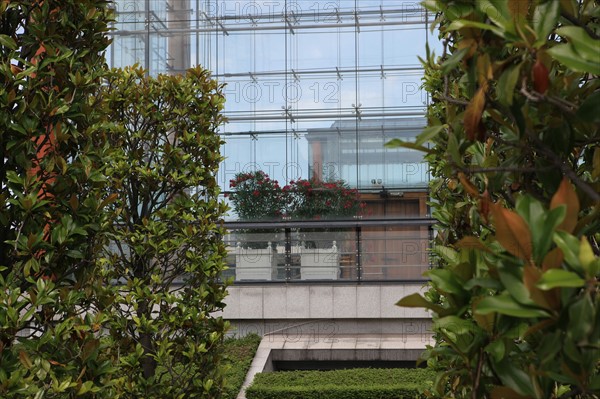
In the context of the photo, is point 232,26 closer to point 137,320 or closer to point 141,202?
point 141,202

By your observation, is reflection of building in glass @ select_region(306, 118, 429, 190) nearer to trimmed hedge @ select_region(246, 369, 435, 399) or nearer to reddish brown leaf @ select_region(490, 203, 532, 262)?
trimmed hedge @ select_region(246, 369, 435, 399)

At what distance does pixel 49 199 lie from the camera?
3.05 m

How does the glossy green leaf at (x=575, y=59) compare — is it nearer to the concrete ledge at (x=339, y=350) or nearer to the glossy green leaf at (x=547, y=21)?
the glossy green leaf at (x=547, y=21)

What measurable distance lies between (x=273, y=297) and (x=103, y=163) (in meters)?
10.6

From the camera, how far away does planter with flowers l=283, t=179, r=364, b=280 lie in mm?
13820

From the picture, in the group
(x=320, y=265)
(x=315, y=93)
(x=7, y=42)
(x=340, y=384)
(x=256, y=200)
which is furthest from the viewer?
(x=315, y=93)

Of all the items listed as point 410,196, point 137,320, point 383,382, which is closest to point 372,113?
point 410,196

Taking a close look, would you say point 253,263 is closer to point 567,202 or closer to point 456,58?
point 456,58

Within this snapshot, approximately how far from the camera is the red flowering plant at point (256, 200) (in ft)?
46.5

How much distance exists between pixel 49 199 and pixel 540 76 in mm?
2375

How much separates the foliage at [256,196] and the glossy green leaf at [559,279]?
44.1 ft

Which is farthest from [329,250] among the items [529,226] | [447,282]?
[529,226]

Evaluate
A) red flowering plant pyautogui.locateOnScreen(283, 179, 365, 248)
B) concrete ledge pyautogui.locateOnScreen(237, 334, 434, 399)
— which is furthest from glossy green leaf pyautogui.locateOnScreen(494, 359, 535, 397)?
red flowering plant pyautogui.locateOnScreen(283, 179, 365, 248)

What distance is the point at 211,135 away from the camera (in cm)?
732
